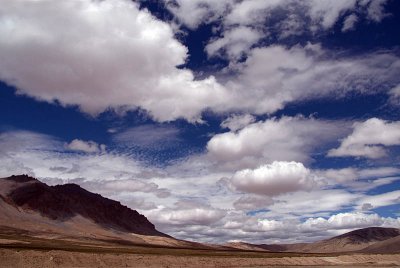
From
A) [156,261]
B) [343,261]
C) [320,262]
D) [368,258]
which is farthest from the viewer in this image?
[368,258]

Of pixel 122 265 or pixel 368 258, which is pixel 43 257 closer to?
pixel 122 265

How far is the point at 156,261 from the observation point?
283 ft

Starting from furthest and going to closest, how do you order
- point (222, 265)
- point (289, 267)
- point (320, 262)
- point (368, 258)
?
point (368, 258) < point (320, 262) < point (289, 267) < point (222, 265)

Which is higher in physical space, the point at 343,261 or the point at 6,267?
the point at 343,261

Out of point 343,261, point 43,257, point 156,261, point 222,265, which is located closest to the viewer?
point 43,257

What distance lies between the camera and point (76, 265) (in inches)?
2891

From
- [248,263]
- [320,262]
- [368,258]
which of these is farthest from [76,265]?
[368,258]

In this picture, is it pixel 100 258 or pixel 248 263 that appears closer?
pixel 100 258

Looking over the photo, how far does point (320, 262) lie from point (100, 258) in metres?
74.8

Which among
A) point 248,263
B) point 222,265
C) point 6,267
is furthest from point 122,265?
point 248,263

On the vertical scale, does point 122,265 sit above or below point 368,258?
below

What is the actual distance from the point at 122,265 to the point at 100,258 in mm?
4148

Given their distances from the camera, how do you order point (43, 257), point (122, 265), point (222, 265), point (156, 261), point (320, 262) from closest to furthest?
1. point (43, 257)
2. point (122, 265)
3. point (156, 261)
4. point (222, 265)
5. point (320, 262)

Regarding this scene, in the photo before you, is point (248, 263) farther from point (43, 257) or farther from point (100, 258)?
point (43, 257)
